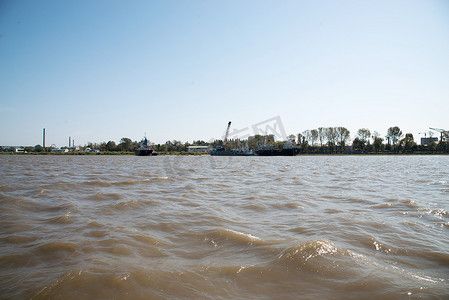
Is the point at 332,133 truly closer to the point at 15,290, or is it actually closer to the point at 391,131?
the point at 391,131

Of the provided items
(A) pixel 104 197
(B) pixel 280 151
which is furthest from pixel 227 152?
(A) pixel 104 197

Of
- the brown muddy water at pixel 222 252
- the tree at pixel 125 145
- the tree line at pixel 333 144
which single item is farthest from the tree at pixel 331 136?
the brown muddy water at pixel 222 252

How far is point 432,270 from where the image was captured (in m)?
3.34

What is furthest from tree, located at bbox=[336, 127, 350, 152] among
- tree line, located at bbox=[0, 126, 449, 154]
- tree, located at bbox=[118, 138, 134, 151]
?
tree, located at bbox=[118, 138, 134, 151]

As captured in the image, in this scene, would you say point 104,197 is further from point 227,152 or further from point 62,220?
point 227,152

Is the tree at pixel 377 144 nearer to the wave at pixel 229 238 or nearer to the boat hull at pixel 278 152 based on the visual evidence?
the boat hull at pixel 278 152

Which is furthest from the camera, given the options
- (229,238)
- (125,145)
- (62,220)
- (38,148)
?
(125,145)

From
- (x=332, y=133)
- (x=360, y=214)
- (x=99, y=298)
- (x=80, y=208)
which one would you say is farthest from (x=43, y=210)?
(x=332, y=133)

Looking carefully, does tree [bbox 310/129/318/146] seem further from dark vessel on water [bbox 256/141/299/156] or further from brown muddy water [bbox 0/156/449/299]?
brown muddy water [bbox 0/156/449/299]

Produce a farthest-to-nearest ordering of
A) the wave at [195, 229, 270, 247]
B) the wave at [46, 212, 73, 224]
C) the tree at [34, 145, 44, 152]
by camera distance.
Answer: the tree at [34, 145, 44, 152]
the wave at [46, 212, 73, 224]
the wave at [195, 229, 270, 247]

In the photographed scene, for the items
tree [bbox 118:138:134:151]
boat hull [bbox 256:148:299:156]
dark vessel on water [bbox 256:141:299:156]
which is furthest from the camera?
tree [bbox 118:138:134:151]

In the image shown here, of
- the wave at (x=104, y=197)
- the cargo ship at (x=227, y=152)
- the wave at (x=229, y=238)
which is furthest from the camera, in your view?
the cargo ship at (x=227, y=152)

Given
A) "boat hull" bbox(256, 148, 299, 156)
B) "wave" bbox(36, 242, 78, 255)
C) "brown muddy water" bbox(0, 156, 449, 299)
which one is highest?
"boat hull" bbox(256, 148, 299, 156)

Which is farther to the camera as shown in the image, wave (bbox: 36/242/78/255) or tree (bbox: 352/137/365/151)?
tree (bbox: 352/137/365/151)
